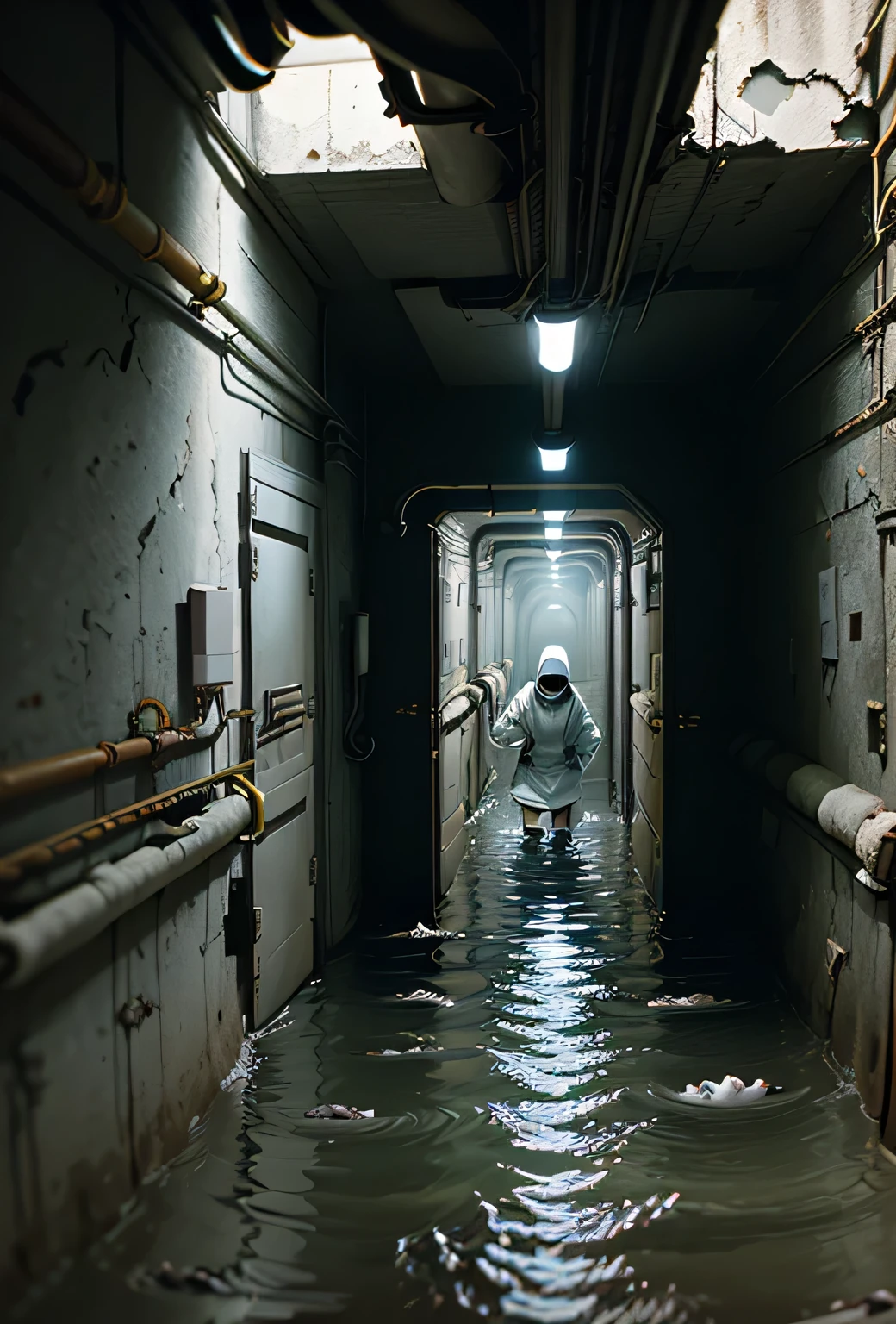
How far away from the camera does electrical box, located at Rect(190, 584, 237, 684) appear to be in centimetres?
282

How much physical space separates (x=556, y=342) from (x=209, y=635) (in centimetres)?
220

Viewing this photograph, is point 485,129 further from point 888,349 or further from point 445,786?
point 445,786

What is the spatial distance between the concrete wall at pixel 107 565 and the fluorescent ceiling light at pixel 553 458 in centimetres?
263

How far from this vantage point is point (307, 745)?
445cm

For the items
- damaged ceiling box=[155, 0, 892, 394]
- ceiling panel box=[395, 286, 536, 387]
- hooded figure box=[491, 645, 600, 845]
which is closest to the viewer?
damaged ceiling box=[155, 0, 892, 394]

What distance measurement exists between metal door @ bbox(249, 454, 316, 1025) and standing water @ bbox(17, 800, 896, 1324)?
301 mm

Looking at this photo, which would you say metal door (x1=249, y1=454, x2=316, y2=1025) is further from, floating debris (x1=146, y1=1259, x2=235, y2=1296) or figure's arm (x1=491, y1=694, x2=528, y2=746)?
figure's arm (x1=491, y1=694, x2=528, y2=746)

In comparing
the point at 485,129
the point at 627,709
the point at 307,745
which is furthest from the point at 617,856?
the point at 485,129

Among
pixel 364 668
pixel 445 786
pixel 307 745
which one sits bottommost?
pixel 445 786

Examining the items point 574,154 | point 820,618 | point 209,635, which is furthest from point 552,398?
point 209,635

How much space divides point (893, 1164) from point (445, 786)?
14.3 feet

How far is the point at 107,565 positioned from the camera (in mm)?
2311

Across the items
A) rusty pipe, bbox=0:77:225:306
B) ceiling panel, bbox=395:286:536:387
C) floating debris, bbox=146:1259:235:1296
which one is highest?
ceiling panel, bbox=395:286:536:387

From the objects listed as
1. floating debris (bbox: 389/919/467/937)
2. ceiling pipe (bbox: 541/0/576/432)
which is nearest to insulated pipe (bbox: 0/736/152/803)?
ceiling pipe (bbox: 541/0/576/432)
